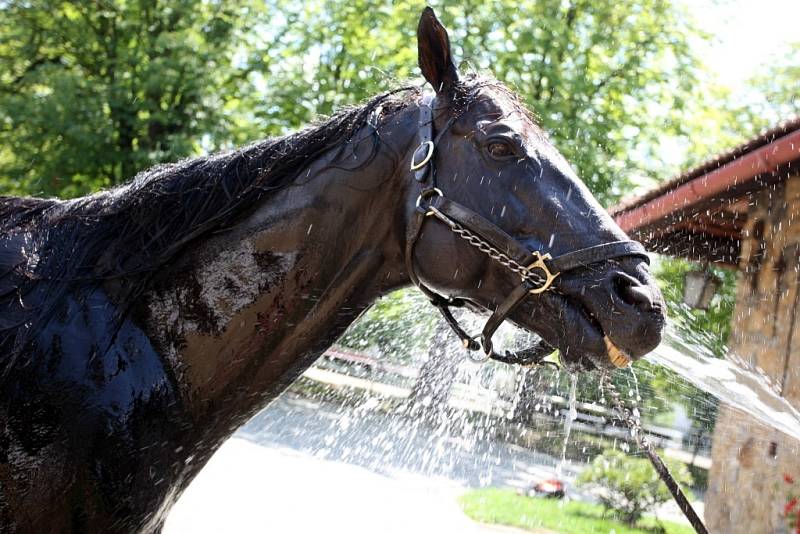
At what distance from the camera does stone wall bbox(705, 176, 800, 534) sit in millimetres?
6426

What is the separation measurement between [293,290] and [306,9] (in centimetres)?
1474

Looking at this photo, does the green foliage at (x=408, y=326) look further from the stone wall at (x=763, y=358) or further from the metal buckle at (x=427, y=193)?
the stone wall at (x=763, y=358)

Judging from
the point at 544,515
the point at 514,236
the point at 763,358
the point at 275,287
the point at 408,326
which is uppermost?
the point at 514,236

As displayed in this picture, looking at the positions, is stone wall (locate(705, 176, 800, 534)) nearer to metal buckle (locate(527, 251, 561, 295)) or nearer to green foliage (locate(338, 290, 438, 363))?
green foliage (locate(338, 290, 438, 363))

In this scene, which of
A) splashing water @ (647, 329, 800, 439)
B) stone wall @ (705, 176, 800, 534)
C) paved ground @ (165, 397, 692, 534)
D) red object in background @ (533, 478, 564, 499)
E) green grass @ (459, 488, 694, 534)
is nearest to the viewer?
splashing water @ (647, 329, 800, 439)

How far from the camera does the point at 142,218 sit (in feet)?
7.84

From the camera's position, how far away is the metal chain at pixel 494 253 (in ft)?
7.36

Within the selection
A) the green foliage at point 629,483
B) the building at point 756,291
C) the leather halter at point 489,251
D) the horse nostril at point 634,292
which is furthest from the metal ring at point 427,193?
the green foliage at point 629,483

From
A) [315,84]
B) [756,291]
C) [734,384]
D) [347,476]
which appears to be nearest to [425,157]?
[734,384]

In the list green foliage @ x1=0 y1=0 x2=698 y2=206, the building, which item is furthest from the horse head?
green foliage @ x1=0 y1=0 x2=698 y2=206

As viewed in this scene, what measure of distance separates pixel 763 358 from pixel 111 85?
12.9m

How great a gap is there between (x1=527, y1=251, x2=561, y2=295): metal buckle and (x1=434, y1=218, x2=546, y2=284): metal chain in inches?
0.5

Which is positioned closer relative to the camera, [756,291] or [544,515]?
[756,291]

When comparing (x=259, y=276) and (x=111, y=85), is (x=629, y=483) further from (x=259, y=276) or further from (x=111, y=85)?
(x=111, y=85)
